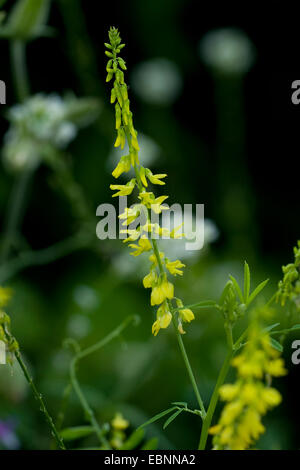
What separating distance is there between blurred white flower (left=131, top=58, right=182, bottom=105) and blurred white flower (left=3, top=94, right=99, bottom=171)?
0.44 m

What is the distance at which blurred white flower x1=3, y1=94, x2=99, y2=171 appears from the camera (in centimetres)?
77

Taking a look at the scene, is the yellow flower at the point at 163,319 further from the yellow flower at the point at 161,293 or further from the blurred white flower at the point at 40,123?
the blurred white flower at the point at 40,123

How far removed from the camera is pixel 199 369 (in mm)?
793

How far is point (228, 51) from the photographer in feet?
4.00

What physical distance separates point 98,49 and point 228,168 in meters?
0.36

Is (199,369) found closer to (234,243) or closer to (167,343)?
(167,343)

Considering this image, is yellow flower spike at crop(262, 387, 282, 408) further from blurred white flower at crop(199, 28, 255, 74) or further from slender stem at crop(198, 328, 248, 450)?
blurred white flower at crop(199, 28, 255, 74)

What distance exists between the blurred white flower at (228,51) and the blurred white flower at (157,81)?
0.08 metres

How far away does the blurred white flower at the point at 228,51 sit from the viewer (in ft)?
4.00

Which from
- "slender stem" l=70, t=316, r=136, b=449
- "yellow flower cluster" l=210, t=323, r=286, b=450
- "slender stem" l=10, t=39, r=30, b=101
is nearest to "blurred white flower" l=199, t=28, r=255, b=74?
"slender stem" l=10, t=39, r=30, b=101

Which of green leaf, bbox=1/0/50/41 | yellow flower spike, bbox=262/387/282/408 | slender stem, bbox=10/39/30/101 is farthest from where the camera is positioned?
slender stem, bbox=10/39/30/101

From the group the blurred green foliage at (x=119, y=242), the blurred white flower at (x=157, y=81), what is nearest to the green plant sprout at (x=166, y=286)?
the blurred green foliage at (x=119, y=242)

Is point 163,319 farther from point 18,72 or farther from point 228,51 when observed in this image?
point 228,51
